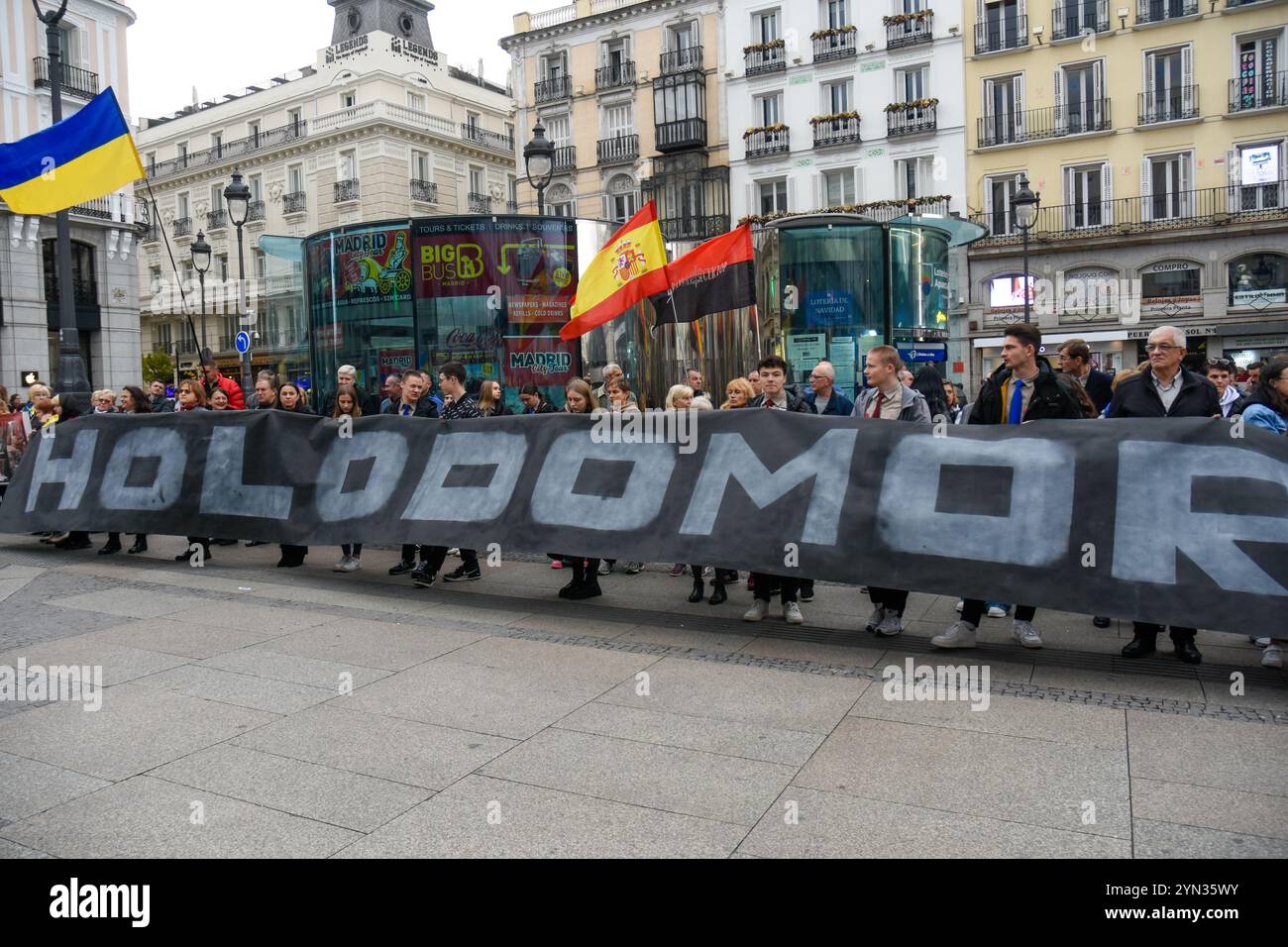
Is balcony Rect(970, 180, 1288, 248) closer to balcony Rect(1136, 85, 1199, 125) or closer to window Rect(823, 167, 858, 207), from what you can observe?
balcony Rect(1136, 85, 1199, 125)

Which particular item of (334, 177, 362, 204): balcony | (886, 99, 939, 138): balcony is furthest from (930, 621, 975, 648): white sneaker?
(334, 177, 362, 204): balcony

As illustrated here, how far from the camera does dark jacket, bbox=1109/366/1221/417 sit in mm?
6434

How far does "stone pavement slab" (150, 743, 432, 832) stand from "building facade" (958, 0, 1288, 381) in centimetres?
3418

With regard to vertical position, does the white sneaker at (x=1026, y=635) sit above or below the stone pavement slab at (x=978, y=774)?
above

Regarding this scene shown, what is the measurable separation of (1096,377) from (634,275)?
4.96 m

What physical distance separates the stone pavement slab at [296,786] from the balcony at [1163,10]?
38499 millimetres

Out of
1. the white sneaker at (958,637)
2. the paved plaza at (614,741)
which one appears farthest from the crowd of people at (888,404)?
the paved plaza at (614,741)

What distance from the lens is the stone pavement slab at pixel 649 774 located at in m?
3.96

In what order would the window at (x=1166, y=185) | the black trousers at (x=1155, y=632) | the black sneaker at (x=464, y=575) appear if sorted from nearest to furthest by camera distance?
Answer: the black trousers at (x=1155, y=632) → the black sneaker at (x=464, y=575) → the window at (x=1166, y=185)

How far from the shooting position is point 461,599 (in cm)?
799

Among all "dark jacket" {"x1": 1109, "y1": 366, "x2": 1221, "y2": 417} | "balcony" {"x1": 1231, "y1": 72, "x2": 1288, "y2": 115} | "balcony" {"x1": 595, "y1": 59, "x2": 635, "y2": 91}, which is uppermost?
"balcony" {"x1": 595, "y1": 59, "x2": 635, "y2": 91}

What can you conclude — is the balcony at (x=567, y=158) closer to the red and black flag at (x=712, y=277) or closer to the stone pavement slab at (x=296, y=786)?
the red and black flag at (x=712, y=277)

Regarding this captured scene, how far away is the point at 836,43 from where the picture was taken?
3872cm
